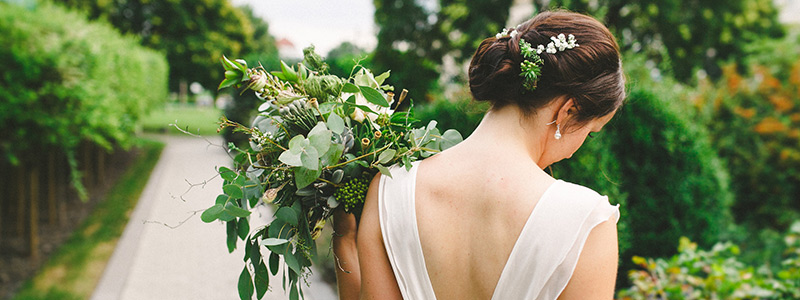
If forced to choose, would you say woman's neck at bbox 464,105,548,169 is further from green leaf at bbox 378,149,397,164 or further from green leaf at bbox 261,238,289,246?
green leaf at bbox 261,238,289,246

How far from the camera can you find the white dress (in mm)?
1213

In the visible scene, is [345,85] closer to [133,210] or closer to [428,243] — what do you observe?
[428,243]

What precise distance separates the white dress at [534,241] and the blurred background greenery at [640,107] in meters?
0.46

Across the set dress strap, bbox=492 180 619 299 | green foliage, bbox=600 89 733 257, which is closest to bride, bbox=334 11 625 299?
dress strap, bbox=492 180 619 299

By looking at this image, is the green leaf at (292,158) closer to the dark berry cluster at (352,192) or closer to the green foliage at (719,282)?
the dark berry cluster at (352,192)

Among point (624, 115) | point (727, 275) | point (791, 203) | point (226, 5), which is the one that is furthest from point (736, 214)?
point (226, 5)

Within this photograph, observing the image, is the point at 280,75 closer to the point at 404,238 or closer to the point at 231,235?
the point at 231,235

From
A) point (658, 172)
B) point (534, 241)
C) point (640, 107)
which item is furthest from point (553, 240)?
point (658, 172)

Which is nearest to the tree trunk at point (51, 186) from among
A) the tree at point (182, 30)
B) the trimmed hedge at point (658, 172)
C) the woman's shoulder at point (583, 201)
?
the trimmed hedge at point (658, 172)

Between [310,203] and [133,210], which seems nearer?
[310,203]

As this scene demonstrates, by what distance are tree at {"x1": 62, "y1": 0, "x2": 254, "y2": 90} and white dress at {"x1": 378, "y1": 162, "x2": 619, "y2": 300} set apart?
2570 centimetres

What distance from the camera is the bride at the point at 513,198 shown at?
1232 mm

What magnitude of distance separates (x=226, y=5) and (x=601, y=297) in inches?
1158

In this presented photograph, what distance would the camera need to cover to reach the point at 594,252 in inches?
48.1
